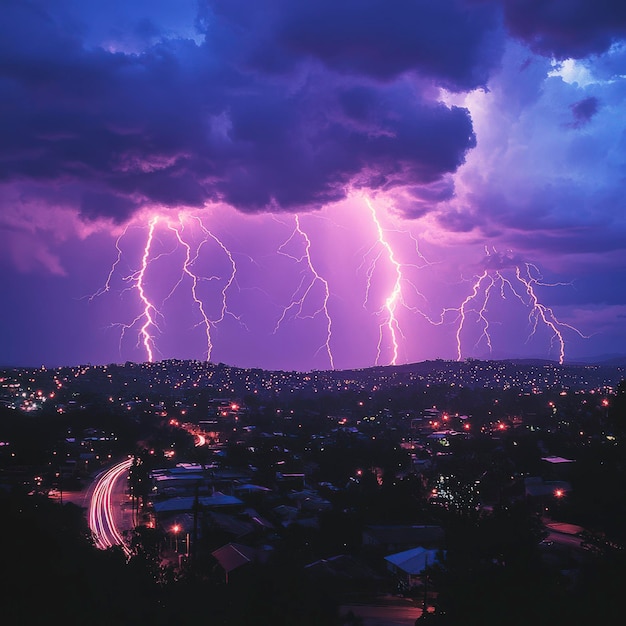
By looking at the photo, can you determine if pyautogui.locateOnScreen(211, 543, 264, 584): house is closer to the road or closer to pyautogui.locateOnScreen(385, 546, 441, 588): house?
the road

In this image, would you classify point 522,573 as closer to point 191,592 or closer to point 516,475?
point 191,592

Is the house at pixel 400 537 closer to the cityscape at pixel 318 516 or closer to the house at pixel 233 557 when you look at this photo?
the cityscape at pixel 318 516

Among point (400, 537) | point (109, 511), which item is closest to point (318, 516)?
point (400, 537)

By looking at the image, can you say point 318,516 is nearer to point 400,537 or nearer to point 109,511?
point 400,537

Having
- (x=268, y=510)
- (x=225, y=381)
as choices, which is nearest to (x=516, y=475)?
(x=268, y=510)

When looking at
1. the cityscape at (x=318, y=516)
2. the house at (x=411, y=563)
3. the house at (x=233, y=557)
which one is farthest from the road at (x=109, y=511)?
the house at (x=411, y=563)

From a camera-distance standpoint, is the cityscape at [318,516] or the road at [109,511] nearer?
the cityscape at [318,516]

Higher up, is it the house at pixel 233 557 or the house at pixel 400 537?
the house at pixel 233 557

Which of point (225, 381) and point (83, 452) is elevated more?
point (225, 381)

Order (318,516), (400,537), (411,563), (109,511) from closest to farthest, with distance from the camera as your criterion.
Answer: (411,563) < (400,537) < (318,516) < (109,511)
